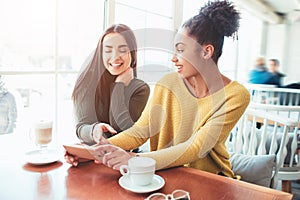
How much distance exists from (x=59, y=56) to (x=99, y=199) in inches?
68.2

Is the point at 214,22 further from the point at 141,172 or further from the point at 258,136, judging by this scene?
the point at 258,136

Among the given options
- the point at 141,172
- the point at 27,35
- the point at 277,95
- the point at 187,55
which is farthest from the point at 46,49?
the point at 277,95

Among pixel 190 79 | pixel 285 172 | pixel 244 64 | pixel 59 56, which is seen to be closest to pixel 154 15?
pixel 59 56

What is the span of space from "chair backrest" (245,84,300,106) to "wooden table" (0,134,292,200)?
2766mm

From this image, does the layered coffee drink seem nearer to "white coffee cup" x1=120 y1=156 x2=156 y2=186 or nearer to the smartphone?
the smartphone

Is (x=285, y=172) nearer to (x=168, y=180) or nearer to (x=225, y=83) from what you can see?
(x=225, y=83)

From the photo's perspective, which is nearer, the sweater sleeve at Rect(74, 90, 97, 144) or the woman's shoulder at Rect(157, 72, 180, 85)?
the woman's shoulder at Rect(157, 72, 180, 85)

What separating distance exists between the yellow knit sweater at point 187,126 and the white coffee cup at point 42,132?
11.2 inches

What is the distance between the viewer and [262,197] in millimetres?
939

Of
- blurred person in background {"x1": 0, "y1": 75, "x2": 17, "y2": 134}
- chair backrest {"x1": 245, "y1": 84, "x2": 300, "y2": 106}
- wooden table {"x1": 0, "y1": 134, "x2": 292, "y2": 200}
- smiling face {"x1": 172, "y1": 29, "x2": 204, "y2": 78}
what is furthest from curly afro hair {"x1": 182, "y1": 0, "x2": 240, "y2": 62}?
chair backrest {"x1": 245, "y1": 84, "x2": 300, "y2": 106}

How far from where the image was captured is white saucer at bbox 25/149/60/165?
1.17 m

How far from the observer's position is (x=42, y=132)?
4.11ft

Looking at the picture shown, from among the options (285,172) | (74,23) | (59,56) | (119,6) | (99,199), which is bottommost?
(285,172)

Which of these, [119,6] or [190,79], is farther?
[119,6]
